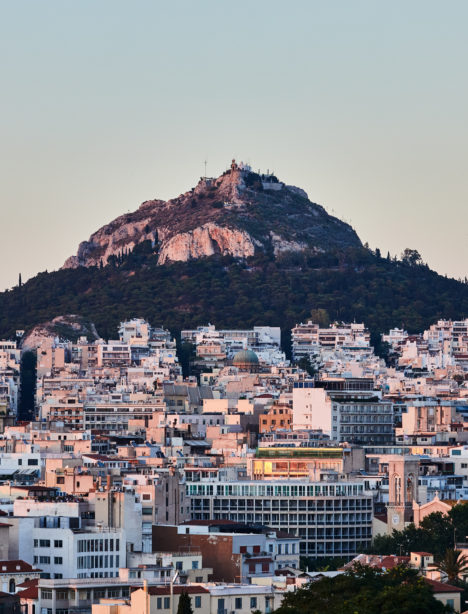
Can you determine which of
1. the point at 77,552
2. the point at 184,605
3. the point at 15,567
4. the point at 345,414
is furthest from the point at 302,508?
the point at 184,605

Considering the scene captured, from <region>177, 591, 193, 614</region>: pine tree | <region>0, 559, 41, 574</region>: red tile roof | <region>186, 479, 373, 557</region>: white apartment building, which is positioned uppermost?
<region>186, 479, 373, 557</region>: white apartment building

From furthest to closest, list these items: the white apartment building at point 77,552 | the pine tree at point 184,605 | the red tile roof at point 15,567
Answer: the white apartment building at point 77,552, the red tile roof at point 15,567, the pine tree at point 184,605

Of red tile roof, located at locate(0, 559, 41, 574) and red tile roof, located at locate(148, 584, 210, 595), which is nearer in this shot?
red tile roof, located at locate(148, 584, 210, 595)

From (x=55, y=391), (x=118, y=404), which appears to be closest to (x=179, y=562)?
(x=118, y=404)

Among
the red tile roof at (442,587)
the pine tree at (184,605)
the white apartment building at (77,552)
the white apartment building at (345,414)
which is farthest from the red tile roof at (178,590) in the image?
the white apartment building at (345,414)

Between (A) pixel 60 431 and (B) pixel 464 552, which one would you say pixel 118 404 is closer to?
(A) pixel 60 431

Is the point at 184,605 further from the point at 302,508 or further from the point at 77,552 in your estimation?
the point at 302,508

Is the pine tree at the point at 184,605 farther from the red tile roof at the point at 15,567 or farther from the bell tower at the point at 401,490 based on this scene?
the bell tower at the point at 401,490

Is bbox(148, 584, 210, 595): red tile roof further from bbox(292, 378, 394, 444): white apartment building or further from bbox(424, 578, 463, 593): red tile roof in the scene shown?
bbox(292, 378, 394, 444): white apartment building

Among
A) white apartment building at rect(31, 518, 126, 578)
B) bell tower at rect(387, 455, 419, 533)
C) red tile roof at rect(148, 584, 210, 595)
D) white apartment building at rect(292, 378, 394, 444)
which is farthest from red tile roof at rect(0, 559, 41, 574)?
white apartment building at rect(292, 378, 394, 444)
